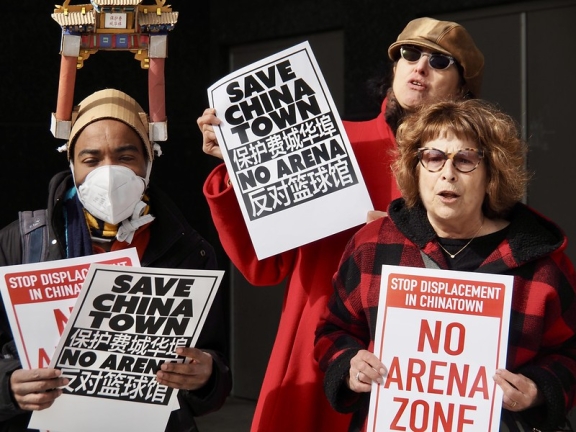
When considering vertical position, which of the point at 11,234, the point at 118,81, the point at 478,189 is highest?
the point at 118,81

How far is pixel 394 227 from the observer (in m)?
3.18

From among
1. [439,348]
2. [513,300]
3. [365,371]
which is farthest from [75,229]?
[513,300]

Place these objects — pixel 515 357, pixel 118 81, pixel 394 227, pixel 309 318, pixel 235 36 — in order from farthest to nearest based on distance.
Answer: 1. pixel 235 36
2. pixel 118 81
3. pixel 309 318
4. pixel 394 227
5. pixel 515 357

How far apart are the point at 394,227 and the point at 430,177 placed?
0.22 metres

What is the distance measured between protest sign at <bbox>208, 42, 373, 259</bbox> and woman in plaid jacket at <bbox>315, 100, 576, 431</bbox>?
45 centimetres

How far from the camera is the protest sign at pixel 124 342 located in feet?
10.0

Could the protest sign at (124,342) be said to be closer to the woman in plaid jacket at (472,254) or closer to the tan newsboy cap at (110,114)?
the woman in plaid jacket at (472,254)

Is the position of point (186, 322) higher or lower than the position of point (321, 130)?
lower

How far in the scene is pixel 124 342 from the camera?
10.1ft

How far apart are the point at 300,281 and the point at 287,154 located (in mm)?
427

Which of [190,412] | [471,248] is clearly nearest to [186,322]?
[190,412]

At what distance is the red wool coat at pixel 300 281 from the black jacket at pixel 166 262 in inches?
11.8

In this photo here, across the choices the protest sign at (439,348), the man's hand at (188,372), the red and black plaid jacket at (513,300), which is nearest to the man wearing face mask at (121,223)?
the man's hand at (188,372)

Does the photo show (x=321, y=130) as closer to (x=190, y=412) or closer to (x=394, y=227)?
(x=394, y=227)
